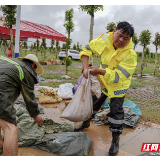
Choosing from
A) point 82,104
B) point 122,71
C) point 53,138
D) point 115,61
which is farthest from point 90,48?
point 53,138

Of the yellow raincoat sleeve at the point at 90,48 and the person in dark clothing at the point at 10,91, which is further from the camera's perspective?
the yellow raincoat sleeve at the point at 90,48

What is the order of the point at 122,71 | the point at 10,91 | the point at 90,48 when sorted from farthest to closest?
the point at 90,48
the point at 122,71
the point at 10,91

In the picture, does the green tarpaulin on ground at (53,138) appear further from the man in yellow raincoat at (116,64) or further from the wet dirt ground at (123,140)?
the man in yellow raincoat at (116,64)

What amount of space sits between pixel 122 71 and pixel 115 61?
0.77ft

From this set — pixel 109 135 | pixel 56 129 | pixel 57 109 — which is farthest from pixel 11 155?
pixel 57 109

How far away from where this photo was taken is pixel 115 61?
218 cm

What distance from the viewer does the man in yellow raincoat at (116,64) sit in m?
1.99

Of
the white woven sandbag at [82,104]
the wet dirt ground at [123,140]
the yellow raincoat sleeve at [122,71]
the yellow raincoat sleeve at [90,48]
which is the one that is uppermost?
the yellow raincoat sleeve at [90,48]

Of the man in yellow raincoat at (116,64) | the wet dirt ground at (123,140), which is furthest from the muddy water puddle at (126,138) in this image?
the man in yellow raincoat at (116,64)

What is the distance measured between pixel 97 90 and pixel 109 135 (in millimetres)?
961

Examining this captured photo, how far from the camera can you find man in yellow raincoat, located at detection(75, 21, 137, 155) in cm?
199

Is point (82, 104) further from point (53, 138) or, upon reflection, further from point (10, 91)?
point (10, 91)

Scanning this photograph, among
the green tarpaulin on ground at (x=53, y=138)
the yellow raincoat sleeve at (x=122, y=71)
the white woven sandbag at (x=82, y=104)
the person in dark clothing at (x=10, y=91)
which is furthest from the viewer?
the white woven sandbag at (x=82, y=104)

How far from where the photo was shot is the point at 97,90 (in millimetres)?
2268
